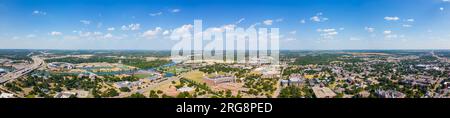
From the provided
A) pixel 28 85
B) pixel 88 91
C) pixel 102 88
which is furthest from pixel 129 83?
pixel 28 85
